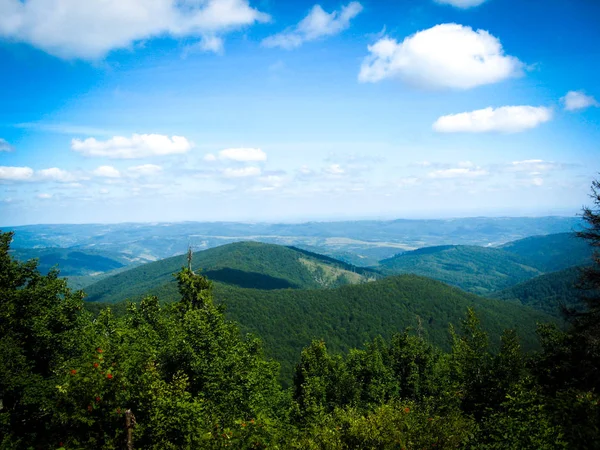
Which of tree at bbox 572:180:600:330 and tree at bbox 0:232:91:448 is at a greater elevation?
tree at bbox 572:180:600:330

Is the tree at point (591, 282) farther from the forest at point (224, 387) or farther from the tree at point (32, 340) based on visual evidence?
the tree at point (32, 340)

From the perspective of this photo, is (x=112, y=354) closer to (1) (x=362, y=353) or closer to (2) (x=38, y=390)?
(2) (x=38, y=390)

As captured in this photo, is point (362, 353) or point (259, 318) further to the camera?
point (259, 318)

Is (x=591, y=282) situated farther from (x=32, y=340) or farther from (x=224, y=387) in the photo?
(x=32, y=340)

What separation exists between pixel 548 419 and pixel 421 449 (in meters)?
5.64

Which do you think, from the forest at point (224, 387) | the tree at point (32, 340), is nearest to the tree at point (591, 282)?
the forest at point (224, 387)

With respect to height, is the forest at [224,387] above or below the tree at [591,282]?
below

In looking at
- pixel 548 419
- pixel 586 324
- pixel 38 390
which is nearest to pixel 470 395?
pixel 586 324

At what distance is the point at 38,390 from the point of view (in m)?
27.0

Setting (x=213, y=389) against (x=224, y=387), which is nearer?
(x=213, y=389)

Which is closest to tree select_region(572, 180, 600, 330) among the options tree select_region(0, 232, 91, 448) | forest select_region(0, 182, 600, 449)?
forest select_region(0, 182, 600, 449)

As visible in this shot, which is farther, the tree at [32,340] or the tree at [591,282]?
the tree at [32,340]

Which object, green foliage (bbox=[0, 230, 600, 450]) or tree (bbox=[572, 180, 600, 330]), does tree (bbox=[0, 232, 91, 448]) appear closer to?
green foliage (bbox=[0, 230, 600, 450])

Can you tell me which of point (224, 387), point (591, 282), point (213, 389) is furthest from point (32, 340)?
point (591, 282)
